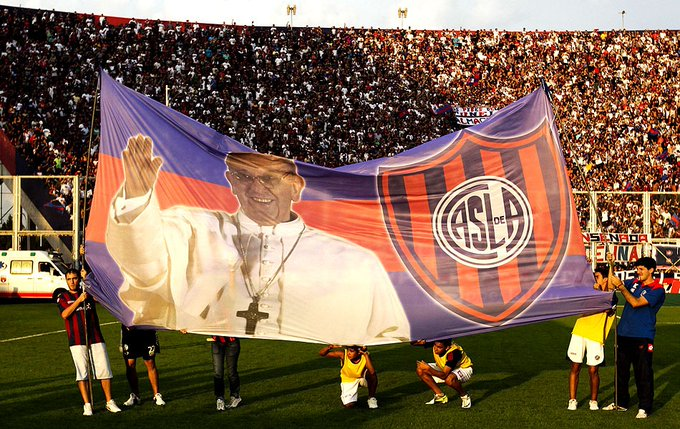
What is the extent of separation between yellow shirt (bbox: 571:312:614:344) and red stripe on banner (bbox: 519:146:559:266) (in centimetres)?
177

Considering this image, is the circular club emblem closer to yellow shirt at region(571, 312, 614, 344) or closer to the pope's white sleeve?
the pope's white sleeve

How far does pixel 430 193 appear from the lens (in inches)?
426

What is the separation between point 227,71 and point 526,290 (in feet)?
143

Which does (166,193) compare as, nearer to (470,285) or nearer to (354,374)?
(354,374)

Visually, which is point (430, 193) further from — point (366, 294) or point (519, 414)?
point (519, 414)

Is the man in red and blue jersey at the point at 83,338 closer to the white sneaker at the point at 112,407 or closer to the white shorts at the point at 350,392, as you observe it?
the white sneaker at the point at 112,407

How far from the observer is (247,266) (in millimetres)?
10711

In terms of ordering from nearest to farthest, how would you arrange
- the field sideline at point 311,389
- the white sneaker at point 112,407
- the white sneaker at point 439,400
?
the field sideline at point 311,389 → the white sneaker at point 112,407 → the white sneaker at point 439,400

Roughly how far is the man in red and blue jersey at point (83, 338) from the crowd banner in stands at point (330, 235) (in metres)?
0.80

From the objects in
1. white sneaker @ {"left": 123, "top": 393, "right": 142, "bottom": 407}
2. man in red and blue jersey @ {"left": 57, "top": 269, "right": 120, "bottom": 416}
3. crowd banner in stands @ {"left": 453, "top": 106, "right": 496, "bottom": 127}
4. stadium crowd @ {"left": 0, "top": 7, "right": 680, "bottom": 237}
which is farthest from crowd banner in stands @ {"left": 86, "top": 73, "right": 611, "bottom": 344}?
crowd banner in stands @ {"left": 453, "top": 106, "right": 496, "bottom": 127}

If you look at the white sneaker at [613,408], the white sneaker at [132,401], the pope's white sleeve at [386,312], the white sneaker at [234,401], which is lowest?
the white sneaker at [613,408]

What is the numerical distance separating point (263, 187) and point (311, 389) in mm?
3961

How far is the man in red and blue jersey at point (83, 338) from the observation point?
11.3 meters

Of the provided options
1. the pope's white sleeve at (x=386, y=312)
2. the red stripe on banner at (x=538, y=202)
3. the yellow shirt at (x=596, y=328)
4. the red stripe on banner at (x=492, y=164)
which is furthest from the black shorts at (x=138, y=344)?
the yellow shirt at (x=596, y=328)
